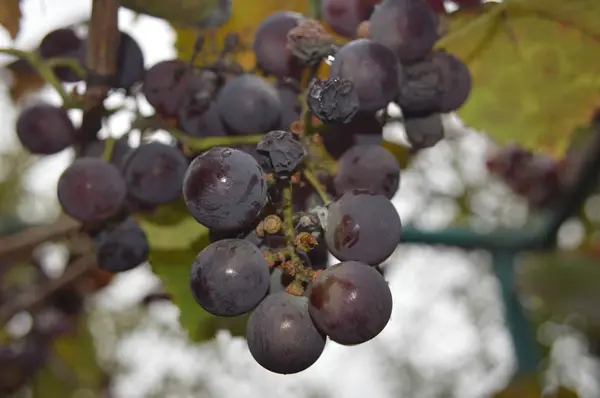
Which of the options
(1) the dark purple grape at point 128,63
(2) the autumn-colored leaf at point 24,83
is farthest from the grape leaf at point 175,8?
(2) the autumn-colored leaf at point 24,83

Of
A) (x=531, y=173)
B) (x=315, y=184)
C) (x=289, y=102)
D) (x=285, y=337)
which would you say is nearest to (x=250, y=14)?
(x=289, y=102)

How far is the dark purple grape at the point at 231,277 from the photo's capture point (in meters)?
0.40

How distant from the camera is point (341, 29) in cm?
67

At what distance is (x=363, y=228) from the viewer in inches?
16.4

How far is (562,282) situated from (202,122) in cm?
114

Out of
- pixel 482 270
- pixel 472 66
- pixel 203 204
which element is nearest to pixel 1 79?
pixel 472 66

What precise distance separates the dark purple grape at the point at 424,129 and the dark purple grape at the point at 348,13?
0.48 ft

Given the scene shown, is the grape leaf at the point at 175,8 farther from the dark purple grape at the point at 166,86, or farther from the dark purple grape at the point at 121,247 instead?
the dark purple grape at the point at 121,247

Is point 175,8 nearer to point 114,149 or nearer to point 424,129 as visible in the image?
point 114,149

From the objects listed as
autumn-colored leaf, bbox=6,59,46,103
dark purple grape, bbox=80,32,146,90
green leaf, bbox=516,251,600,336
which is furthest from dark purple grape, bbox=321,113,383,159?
green leaf, bbox=516,251,600,336

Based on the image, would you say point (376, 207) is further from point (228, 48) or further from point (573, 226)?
point (573, 226)

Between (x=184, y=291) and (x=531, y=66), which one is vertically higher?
(x=531, y=66)

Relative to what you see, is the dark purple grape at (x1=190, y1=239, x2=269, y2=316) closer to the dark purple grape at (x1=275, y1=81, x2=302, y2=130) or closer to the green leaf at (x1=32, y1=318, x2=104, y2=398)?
the dark purple grape at (x1=275, y1=81, x2=302, y2=130)

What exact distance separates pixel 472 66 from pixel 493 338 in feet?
6.61
